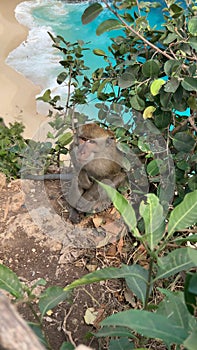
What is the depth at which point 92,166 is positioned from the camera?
5.92ft

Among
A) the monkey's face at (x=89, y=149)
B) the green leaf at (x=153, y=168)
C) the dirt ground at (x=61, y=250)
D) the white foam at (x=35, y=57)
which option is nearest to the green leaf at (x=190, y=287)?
the dirt ground at (x=61, y=250)

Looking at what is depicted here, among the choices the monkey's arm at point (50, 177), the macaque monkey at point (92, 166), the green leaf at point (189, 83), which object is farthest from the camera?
the monkey's arm at point (50, 177)

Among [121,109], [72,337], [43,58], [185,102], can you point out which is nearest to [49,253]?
[72,337]

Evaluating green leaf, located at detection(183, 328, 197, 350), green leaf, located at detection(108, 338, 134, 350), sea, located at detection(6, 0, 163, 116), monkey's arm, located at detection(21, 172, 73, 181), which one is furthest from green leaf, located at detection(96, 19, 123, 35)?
sea, located at detection(6, 0, 163, 116)

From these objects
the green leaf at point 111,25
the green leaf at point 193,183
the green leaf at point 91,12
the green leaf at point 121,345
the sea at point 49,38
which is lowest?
the sea at point 49,38

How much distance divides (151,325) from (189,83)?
2.69 feet

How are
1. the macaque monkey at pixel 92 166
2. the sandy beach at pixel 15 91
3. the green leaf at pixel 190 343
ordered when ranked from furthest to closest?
the sandy beach at pixel 15 91
the macaque monkey at pixel 92 166
the green leaf at pixel 190 343

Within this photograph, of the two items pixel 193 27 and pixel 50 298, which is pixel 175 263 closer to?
pixel 50 298

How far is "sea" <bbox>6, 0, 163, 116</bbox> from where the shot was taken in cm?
475

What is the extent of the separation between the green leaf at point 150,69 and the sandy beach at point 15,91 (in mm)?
2244

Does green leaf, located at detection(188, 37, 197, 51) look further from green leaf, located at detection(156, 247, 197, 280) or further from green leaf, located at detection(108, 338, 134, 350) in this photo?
green leaf, located at detection(108, 338, 134, 350)

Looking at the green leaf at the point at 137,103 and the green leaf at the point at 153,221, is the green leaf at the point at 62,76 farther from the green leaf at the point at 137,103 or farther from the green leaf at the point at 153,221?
the green leaf at the point at 153,221

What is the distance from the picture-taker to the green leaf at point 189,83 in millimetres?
1313

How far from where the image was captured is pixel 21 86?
444cm
